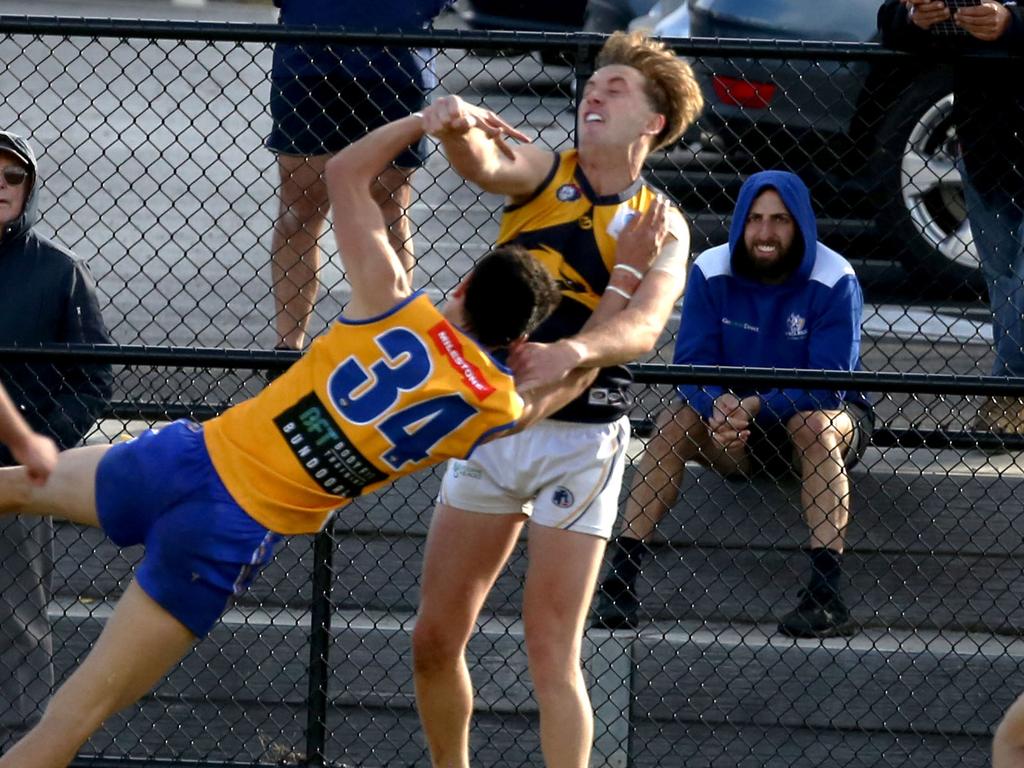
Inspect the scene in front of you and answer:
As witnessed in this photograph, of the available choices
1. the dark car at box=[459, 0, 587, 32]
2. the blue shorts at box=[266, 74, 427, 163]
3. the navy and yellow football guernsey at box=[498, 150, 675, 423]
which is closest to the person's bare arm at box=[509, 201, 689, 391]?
the navy and yellow football guernsey at box=[498, 150, 675, 423]

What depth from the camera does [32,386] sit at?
4898 millimetres

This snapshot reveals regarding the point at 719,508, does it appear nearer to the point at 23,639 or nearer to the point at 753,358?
the point at 753,358

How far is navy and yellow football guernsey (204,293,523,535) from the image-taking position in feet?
12.2

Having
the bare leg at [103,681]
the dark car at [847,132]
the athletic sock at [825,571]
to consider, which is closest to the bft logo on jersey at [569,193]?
the bare leg at [103,681]

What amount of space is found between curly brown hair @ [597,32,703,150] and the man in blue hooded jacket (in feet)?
3.58

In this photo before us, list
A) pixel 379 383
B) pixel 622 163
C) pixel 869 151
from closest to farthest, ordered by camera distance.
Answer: pixel 379 383
pixel 622 163
pixel 869 151

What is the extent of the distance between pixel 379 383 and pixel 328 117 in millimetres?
1660

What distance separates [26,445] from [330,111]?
201 centimetres

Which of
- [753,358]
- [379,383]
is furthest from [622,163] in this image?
[753,358]

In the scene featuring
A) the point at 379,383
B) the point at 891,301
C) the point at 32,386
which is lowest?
the point at 891,301

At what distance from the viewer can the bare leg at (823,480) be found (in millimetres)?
5008

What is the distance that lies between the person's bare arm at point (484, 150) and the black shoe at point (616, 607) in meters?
1.44

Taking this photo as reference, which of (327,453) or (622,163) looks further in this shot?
(622,163)

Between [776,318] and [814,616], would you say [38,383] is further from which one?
[814,616]
